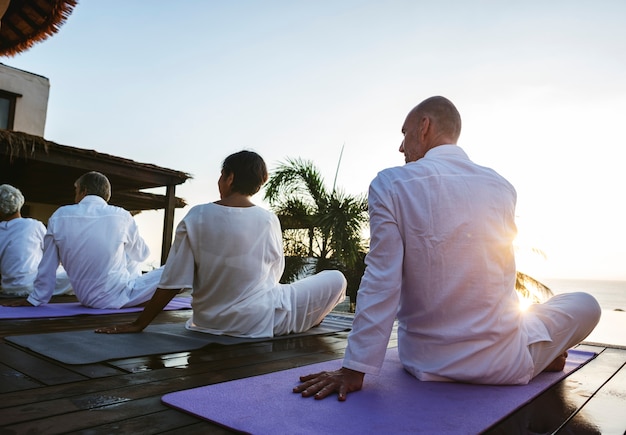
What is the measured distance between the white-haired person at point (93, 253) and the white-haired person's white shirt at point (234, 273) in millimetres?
1385

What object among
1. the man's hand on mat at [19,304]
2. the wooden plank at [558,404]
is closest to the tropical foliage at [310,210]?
the man's hand on mat at [19,304]

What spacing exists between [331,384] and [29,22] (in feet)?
10.8

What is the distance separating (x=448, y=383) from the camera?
1652 millimetres

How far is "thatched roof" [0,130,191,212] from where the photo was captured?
5836 millimetres

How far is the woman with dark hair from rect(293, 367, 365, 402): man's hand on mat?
1.12m

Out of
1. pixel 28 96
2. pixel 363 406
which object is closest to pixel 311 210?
pixel 363 406

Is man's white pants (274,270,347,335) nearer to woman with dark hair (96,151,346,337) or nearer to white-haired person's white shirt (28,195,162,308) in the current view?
woman with dark hair (96,151,346,337)

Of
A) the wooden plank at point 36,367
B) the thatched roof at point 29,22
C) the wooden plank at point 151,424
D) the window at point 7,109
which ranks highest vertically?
the window at point 7,109

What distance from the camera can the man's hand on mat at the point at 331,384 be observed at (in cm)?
140

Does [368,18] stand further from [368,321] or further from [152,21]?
[368,321]

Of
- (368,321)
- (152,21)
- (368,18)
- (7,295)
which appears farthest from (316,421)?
(152,21)

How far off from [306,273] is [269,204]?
1.32m

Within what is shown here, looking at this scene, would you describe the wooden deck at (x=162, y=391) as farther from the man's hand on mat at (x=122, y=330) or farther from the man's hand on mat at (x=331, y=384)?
the man's hand on mat at (x=122, y=330)

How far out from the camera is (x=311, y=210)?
7.36 metres
